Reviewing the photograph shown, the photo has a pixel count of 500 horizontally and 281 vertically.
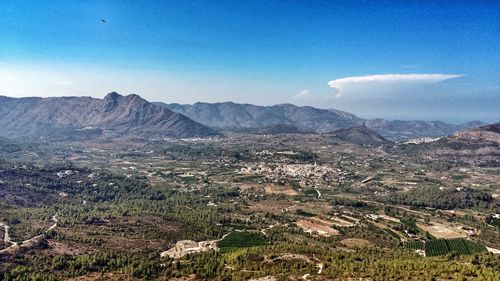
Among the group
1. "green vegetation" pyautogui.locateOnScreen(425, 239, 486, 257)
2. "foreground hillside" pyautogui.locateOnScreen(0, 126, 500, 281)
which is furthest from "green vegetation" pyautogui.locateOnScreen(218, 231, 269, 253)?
"green vegetation" pyautogui.locateOnScreen(425, 239, 486, 257)

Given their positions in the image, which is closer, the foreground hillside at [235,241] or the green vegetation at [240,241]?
the foreground hillside at [235,241]

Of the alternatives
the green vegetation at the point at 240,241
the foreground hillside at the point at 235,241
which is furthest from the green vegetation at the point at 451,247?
the green vegetation at the point at 240,241

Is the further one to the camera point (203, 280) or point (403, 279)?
point (203, 280)

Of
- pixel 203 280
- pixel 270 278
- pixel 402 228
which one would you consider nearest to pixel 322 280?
pixel 270 278

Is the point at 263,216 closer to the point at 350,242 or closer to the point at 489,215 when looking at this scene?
the point at 350,242

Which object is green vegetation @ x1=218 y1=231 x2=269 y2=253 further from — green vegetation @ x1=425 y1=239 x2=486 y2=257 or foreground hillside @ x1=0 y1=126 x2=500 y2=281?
green vegetation @ x1=425 y1=239 x2=486 y2=257

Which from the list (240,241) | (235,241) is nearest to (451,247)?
(240,241)

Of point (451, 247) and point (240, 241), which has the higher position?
point (240, 241)

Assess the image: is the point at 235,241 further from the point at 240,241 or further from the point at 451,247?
the point at 451,247

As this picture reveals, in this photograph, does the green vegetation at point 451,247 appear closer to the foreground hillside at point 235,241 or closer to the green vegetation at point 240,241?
the foreground hillside at point 235,241

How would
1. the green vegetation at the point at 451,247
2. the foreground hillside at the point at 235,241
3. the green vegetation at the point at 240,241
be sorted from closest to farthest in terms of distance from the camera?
1. the foreground hillside at the point at 235,241
2. the green vegetation at the point at 240,241
3. the green vegetation at the point at 451,247

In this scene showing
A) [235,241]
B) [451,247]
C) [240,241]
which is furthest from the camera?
[451,247]
